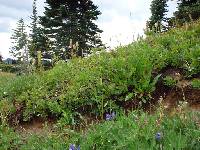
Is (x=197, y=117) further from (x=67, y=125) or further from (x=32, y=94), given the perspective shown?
(x=32, y=94)

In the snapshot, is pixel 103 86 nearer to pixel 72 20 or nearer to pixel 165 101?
pixel 165 101

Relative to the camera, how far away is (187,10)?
21.9 m

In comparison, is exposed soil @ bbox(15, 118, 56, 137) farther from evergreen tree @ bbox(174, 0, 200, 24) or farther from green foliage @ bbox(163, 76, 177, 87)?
evergreen tree @ bbox(174, 0, 200, 24)

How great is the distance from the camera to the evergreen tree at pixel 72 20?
36.3 m

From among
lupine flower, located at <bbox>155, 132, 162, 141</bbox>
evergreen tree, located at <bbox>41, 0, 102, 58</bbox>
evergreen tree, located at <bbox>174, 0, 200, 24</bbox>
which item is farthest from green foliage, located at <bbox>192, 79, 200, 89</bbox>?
evergreen tree, located at <bbox>41, 0, 102, 58</bbox>

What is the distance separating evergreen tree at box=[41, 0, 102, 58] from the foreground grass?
29.7 m

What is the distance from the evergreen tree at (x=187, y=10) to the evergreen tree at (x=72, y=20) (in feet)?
42.4

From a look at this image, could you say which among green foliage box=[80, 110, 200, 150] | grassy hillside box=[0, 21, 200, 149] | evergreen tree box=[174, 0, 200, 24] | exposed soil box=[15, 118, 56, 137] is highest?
evergreen tree box=[174, 0, 200, 24]

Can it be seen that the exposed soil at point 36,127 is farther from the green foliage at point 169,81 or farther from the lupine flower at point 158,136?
the lupine flower at point 158,136

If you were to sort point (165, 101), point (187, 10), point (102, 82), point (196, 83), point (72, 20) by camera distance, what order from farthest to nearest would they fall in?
point (72, 20), point (187, 10), point (102, 82), point (165, 101), point (196, 83)

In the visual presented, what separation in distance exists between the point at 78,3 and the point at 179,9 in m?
15.7

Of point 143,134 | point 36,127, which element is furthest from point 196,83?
point 36,127

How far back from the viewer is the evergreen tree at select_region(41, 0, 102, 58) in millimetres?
36281

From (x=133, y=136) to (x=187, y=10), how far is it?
1787 centimetres
